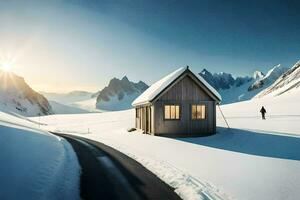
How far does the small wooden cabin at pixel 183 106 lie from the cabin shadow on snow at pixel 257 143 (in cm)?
212

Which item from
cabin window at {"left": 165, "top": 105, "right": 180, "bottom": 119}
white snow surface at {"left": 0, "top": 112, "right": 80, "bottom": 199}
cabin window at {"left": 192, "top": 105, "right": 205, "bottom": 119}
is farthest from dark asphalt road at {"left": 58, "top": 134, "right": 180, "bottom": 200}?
cabin window at {"left": 192, "top": 105, "right": 205, "bottom": 119}

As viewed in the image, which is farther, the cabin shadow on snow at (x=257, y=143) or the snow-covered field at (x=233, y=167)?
the cabin shadow on snow at (x=257, y=143)

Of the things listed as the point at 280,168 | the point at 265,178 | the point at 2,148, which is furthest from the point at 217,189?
the point at 2,148

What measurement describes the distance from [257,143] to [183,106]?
8.78 m

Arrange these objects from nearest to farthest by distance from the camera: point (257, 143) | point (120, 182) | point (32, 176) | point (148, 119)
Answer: point (32, 176) → point (120, 182) → point (257, 143) → point (148, 119)

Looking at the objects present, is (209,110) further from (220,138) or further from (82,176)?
(82,176)

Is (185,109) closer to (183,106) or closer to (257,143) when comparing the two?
(183,106)

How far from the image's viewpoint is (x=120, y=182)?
12164 mm

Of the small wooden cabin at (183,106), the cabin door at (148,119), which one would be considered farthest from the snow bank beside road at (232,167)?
the cabin door at (148,119)

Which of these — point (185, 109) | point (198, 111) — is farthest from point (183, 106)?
point (198, 111)

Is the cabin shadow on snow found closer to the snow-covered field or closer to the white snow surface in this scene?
the snow-covered field

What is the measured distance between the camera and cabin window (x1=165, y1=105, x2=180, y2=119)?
30141mm

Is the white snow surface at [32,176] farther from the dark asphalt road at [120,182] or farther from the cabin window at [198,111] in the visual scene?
the cabin window at [198,111]

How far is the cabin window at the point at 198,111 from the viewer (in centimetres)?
3058
